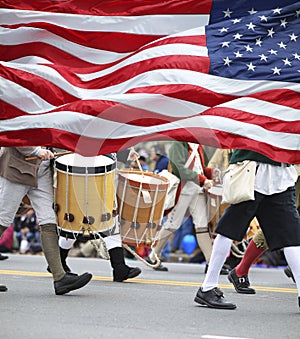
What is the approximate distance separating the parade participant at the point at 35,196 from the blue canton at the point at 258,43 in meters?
1.91

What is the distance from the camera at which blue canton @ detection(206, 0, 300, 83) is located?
8.09m

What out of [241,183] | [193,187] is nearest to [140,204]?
[193,187]

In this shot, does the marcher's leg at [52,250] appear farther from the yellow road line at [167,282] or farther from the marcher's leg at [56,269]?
the yellow road line at [167,282]

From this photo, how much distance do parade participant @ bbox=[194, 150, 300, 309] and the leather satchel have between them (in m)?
0.06

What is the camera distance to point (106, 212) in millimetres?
9984

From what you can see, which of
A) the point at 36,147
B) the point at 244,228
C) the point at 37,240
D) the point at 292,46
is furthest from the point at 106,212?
the point at 37,240

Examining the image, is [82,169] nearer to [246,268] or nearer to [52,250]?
[52,250]

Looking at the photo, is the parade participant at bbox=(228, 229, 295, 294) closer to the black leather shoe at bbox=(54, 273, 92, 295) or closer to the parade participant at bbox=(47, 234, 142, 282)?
the parade participant at bbox=(47, 234, 142, 282)

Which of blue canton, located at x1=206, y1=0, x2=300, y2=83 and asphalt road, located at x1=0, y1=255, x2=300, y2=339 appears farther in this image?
blue canton, located at x1=206, y1=0, x2=300, y2=83

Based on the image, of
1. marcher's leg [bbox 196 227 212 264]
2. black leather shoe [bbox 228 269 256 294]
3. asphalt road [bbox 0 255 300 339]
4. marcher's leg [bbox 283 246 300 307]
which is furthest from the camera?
marcher's leg [bbox 196 227 212 264]

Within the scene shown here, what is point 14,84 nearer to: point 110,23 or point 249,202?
point 110,23

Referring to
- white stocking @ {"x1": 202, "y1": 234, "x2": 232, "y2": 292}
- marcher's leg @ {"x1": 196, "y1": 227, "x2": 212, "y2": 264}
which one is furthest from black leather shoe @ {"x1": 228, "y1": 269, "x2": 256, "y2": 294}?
marcher's leg @ {"x1": 196, "y1": 227, "x2": 212, "y2": 264}

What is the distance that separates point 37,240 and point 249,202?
1095 centimetres

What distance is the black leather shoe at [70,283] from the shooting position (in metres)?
9.13
